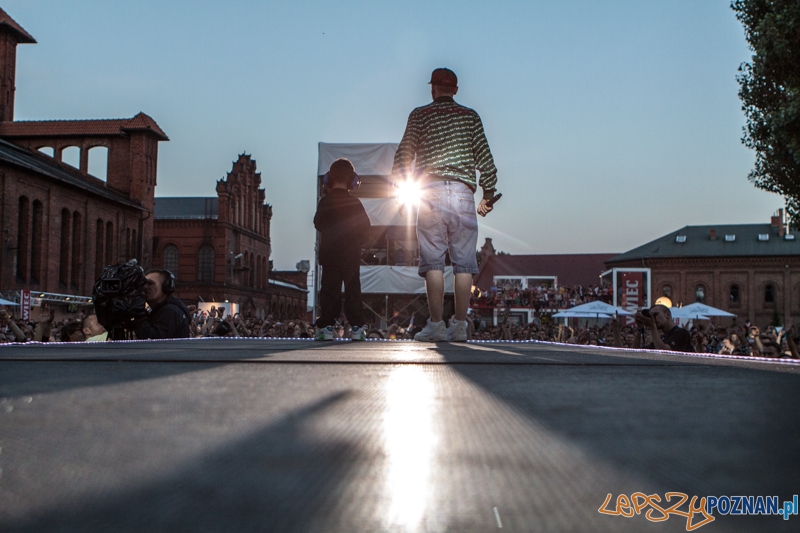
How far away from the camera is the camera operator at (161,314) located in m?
4.44

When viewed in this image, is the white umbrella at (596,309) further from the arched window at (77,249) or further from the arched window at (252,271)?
the arched window at (252,271)

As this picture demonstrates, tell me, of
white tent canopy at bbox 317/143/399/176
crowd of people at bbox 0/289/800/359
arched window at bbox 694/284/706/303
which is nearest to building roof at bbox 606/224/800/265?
arched window at bbox 694/284/706/303

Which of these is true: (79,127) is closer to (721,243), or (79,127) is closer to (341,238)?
(341,238)

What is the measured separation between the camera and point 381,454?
26.4 inches

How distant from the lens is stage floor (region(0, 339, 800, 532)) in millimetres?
513

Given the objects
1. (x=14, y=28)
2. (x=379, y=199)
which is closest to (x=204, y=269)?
(x=14, y=28)

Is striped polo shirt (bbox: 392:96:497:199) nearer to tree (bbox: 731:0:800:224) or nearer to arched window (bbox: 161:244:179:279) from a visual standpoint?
tree (bbox: 731:0:800:224)

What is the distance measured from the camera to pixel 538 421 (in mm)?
851

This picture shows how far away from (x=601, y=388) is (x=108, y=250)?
42137 mm

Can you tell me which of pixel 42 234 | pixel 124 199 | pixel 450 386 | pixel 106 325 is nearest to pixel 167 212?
pixel 124 199

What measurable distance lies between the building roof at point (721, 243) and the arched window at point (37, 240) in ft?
159

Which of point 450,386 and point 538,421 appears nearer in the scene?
point 538,421

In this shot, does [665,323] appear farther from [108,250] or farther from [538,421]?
[108,250]

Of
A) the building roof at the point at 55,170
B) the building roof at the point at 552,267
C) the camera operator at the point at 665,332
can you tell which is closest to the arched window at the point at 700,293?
the building roof at the point at 552,267
